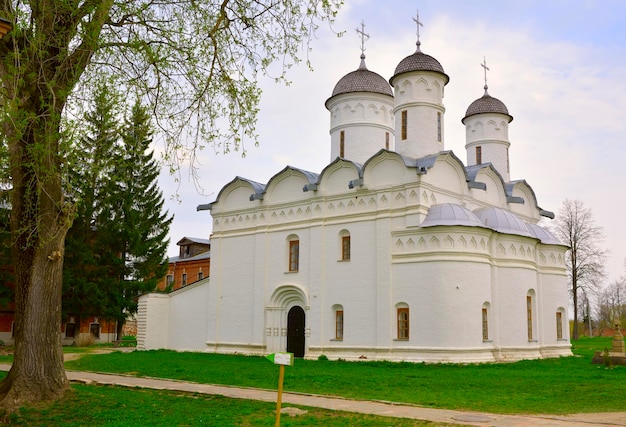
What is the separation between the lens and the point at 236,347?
2572 cm

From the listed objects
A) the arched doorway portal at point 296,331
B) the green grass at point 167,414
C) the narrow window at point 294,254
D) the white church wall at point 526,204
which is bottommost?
the green grass at point 167,414

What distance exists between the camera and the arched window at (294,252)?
81.3 feet

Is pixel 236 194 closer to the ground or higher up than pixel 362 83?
closer to the ground

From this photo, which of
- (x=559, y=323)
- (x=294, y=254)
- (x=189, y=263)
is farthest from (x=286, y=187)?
(x=189, y=263)

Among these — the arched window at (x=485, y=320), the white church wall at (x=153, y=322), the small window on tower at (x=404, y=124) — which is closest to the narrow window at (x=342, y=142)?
the small window on tower at (x=404, y=124)

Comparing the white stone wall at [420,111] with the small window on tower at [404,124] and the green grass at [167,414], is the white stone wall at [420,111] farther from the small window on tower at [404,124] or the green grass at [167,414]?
the green grass at [167,414]

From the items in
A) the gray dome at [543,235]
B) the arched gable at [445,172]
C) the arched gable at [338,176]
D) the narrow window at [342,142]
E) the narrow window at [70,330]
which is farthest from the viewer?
the narrow window at [70,330]

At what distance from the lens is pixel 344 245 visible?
2344 centimetres

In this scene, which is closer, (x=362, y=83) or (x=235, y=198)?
(x=362, y=83)

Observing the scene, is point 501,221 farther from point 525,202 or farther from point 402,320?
point 402,320

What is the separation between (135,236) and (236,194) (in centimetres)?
944

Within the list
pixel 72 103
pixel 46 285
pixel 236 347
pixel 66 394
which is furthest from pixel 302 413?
pixel 236 347

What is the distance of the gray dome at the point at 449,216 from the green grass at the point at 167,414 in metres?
11.3

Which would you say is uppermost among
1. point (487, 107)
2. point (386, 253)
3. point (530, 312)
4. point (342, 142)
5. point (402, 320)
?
point (487, 107)
